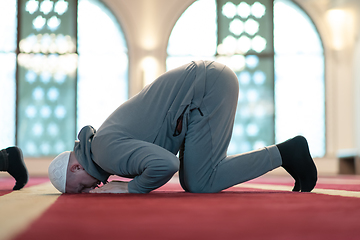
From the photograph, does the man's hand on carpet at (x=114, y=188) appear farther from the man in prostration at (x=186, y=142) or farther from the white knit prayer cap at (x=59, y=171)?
the white knit prayer cap at (x=59, y=171)

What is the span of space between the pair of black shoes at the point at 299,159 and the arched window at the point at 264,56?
5.45m

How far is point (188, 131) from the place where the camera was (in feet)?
6.11

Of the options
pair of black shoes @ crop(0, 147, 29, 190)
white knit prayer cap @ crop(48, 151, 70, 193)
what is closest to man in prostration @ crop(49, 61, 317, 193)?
white knit prayer cap @ crop(48, 151, 70, 193)

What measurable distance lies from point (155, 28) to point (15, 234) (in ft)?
21.6

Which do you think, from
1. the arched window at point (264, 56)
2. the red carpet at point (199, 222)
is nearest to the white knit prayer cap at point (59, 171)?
the red carpet at point (199, 222)

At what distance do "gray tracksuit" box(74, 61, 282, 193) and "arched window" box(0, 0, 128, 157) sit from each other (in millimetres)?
5479

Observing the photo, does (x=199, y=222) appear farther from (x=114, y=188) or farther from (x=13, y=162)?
(x=13, y=162)

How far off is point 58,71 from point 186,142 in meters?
5.97

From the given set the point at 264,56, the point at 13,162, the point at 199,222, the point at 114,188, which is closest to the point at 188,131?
the point at 114,188

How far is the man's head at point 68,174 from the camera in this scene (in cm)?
190

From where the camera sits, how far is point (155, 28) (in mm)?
7113

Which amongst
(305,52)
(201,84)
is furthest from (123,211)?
(305,52)

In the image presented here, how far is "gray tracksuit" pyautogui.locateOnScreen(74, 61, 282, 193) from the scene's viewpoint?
1.80m

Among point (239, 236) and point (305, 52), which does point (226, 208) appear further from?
point (305, 52)
